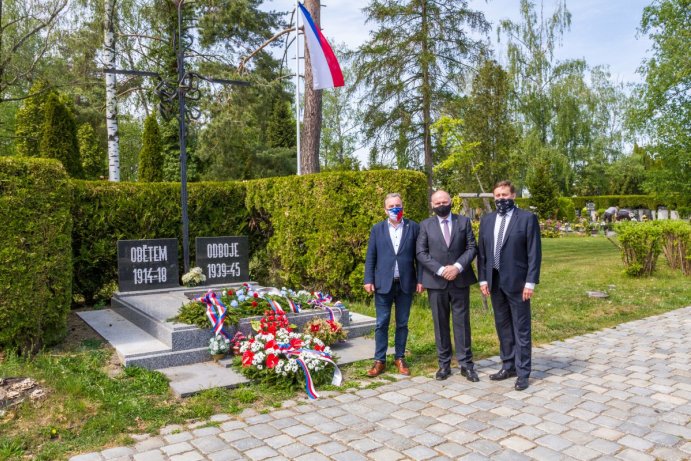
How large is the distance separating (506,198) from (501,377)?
5.63 ft

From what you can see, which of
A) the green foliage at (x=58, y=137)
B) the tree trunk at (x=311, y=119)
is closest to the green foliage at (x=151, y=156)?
the green foliage at (x=58, y=137)

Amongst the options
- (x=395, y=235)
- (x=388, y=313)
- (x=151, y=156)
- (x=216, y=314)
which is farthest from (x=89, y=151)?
(x=388, y=313)

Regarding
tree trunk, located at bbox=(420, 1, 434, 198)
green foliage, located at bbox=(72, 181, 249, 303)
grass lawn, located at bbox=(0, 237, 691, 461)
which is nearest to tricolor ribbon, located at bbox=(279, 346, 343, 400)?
grass lawn, located at bbox=(0, 237, 691, 461)

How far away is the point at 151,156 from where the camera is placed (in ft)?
60.0

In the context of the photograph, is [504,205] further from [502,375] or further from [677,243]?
[677,243]

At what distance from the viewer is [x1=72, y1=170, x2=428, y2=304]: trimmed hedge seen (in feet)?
26.7

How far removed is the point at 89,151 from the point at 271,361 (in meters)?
24.1

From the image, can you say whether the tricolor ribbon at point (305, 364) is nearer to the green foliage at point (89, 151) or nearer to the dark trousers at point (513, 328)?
the dark trousers at point (513, 328)

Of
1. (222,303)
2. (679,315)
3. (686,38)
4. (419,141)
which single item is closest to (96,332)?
(222,303)

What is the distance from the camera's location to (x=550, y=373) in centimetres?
511

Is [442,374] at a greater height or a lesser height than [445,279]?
lesser

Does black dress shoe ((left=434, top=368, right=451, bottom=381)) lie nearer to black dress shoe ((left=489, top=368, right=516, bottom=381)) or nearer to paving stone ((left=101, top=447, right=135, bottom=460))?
black dress shoe ((left=489, top=368, right=516, bottom=381))

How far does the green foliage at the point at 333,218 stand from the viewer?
804cm

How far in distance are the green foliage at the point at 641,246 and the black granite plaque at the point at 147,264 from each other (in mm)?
9678
